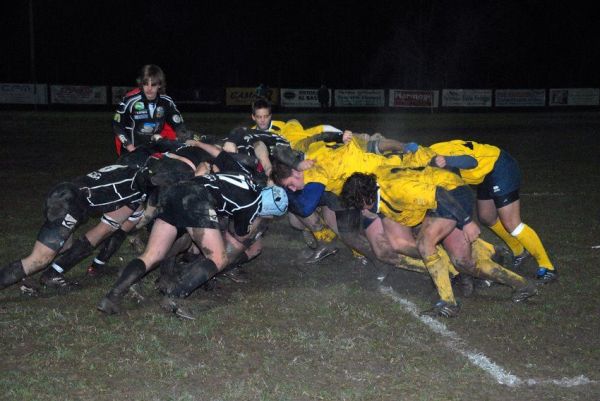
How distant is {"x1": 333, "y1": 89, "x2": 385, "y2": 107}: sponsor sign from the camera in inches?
1593

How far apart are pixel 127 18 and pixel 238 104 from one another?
12914 mm

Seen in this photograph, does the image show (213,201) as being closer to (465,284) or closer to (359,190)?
(359,190)

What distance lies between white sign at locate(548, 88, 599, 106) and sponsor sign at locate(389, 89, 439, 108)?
726 cm

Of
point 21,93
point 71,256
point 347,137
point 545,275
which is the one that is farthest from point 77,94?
point 545,275

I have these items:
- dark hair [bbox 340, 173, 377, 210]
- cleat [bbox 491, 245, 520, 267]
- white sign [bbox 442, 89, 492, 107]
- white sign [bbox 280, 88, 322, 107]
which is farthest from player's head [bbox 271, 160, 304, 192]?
white sign [bbox 442, 89, 492, 107]

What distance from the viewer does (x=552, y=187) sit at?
40.7ft

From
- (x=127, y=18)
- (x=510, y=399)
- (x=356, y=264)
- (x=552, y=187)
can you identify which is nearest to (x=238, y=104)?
(x=127, y=18)

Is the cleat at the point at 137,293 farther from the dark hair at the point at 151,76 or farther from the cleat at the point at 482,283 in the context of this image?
the cleat at the point at 482,283

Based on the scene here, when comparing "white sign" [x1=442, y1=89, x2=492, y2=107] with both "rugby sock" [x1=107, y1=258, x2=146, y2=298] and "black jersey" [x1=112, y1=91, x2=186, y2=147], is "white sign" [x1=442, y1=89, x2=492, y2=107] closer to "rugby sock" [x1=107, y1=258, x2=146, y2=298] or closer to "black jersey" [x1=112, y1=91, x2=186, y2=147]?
"black jersey" [x1=112, y1=91, x2=186, y2=147]

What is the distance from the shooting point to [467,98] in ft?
136

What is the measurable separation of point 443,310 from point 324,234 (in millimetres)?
2023

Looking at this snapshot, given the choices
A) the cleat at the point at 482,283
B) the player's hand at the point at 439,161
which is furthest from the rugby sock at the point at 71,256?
the cleat at the point at 482,283

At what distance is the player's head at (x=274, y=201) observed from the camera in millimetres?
5980

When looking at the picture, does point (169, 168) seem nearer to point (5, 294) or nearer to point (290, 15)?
point (5, 294)
